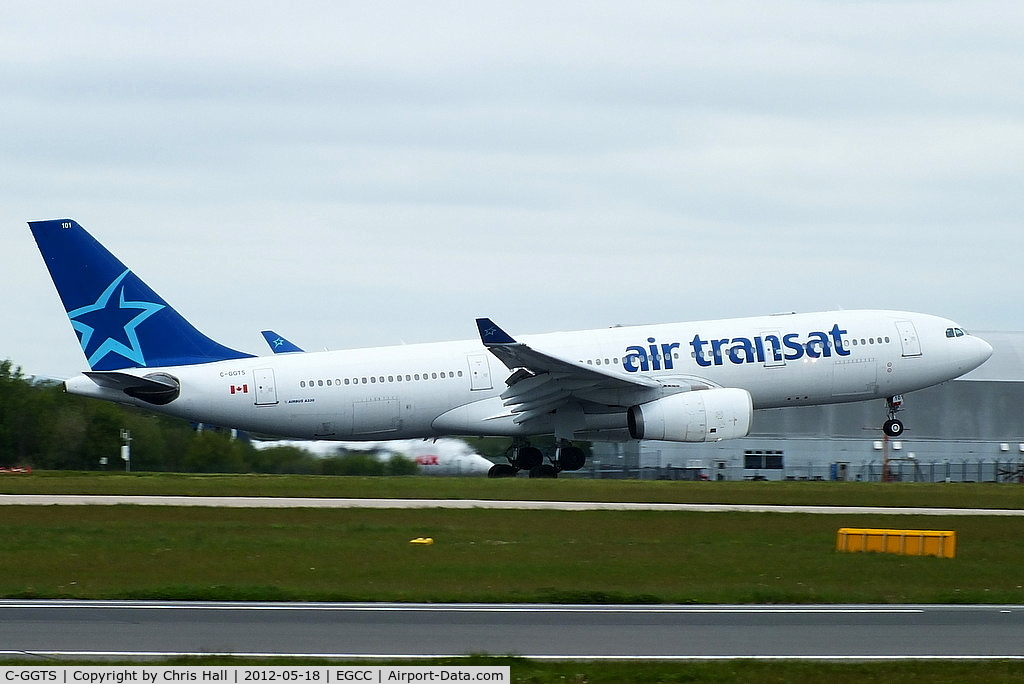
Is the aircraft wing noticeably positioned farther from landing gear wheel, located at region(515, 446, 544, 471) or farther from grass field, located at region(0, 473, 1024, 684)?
grass field, located at region(0, 473, 1024, 684)

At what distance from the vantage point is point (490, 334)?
116ft

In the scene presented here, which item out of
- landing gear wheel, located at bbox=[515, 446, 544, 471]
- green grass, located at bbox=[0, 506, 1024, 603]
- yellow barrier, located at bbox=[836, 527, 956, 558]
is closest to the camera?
green grass, located at bbox=[0, 506, 1024, 603]

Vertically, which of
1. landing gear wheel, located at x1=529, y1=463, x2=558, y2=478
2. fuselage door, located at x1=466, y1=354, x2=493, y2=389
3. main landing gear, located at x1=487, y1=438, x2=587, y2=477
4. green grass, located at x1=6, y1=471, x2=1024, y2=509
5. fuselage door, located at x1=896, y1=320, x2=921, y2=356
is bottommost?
green grass, located at x1=6, y1=471, x2=1024, y2=509

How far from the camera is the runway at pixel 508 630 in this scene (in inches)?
503

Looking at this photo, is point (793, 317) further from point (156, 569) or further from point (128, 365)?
point (156, 569)

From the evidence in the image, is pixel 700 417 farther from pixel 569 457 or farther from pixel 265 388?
pixel 265 388

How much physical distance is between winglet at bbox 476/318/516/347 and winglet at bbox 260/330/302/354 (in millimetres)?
8127

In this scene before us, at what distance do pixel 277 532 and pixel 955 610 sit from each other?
37.7ft

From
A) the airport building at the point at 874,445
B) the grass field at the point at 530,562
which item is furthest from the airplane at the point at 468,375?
the airport building at the point at 874,445

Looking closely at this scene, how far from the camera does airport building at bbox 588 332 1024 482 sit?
54125 millimetres

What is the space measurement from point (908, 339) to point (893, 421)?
2540mm

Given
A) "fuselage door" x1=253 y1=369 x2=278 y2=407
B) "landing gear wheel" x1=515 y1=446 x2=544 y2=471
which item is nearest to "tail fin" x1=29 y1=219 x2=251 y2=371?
"fuselage door" x1=253 y1=369 x2=278 y2=407

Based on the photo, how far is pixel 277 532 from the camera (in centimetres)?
2300

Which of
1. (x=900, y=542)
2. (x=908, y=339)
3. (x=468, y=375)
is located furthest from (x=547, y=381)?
(x=900, y=542)
